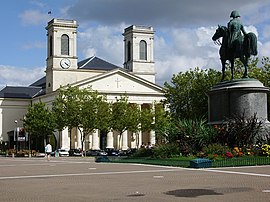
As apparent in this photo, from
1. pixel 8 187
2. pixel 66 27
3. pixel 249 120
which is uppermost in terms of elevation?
pixel 66 27

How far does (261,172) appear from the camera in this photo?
920 inches

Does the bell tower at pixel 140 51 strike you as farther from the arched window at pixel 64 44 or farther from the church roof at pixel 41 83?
the church roof at pixel 41 83

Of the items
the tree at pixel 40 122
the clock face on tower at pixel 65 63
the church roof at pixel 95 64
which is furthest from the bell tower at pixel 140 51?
the tree at pixel 40 122

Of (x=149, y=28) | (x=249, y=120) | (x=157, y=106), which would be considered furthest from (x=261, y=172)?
(x=149, y=28)

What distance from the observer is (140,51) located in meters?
117

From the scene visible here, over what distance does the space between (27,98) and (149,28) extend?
3267 cm

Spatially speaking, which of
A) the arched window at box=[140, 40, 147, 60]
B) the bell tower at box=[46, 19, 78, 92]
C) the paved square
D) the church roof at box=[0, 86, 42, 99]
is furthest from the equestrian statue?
the church roof at box=[0, 86, 42, 99]

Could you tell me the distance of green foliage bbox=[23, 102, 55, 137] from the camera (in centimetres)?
8825

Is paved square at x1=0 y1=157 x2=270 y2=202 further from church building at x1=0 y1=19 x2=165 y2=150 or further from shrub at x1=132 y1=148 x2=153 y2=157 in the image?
church building at x1=0 y1=19 x2=165 y2=150

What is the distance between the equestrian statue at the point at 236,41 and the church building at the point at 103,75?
70.7 m

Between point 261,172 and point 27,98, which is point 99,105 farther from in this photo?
point 261,172

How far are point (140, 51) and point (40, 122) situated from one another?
35.7 metres

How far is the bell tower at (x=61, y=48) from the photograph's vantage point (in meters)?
109

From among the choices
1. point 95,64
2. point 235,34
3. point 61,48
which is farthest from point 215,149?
point 95,64
